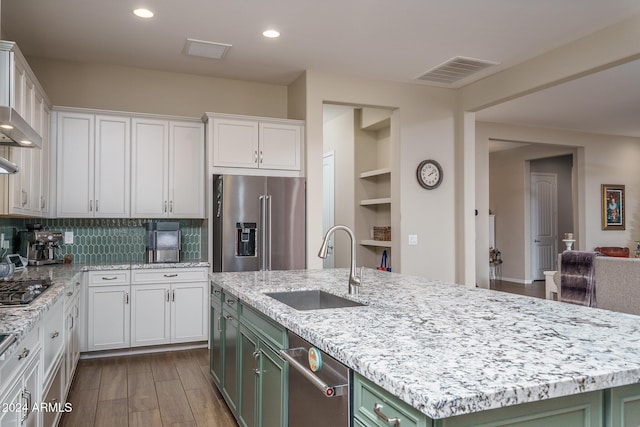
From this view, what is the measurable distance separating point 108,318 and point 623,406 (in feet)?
13.4

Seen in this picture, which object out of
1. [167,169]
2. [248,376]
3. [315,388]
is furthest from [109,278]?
[315,388]

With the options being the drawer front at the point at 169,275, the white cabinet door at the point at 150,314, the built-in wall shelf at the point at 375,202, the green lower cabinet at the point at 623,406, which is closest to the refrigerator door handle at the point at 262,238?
Answer: the drawer front at the point at 169,275

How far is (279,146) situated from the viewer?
492 centimetres

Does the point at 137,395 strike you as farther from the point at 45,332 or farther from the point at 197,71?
the point at 197,71

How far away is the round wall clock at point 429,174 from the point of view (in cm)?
543

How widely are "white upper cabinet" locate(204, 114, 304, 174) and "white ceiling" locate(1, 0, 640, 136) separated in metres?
0.58

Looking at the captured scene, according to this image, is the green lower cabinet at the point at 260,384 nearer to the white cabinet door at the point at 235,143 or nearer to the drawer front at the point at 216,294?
the drawer front at the point at 216,294

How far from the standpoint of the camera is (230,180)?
4.58m

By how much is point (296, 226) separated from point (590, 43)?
3096mm

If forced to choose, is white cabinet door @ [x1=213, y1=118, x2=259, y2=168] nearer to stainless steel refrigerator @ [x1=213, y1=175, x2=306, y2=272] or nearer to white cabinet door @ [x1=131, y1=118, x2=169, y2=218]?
stainless steel refrigerator @ [x1=213, y1=175, x2=306, y2=272]

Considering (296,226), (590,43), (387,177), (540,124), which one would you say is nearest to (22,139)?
(296,226)

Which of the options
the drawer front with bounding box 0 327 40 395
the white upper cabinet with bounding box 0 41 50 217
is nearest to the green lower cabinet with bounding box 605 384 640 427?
the drawer front with bounding box 0 327 40 395

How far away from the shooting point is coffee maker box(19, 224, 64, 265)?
13.6 ft

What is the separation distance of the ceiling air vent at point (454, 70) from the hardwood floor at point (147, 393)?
3638 millimetres
